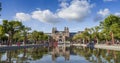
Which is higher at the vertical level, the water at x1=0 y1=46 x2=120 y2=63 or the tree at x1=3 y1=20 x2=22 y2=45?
the tree at x1=3 y1=20 x2=22 y2=45

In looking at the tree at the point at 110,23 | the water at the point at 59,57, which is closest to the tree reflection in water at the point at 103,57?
the water at the point at 59,57

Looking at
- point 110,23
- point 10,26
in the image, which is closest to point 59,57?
point 10,26

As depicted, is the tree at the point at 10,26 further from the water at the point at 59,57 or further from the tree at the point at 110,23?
the water at the point at 59,57

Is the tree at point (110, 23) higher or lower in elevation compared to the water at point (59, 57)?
higher

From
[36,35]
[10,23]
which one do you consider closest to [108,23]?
[10,23]

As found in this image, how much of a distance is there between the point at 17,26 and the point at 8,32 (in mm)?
4010

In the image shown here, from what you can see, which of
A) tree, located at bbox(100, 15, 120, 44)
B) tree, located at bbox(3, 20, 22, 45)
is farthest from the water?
tree, located at bbox(100, 15, 120, 44)

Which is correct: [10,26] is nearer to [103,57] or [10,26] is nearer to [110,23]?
[110,23]

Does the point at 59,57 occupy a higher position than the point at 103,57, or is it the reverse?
the point at 59,57

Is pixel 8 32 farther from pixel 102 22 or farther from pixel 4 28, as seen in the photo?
pixel 102 22

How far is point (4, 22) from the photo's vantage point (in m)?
83.9

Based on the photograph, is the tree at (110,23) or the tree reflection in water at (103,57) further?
the tree at (110,23)

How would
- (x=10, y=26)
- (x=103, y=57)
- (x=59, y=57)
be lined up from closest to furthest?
(x=103, y=57)
(x=59, y=57)
(x=10, y=26)

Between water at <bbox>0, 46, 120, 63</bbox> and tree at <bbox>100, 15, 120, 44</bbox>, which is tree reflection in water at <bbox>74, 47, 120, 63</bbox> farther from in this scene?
tree at <bbox>100, 15, 120, 44</bbox>
